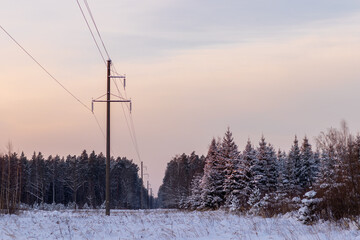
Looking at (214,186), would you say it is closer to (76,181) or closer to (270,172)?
(270,172)

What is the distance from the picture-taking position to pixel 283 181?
56.9 m

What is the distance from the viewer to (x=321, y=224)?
48.1 feet

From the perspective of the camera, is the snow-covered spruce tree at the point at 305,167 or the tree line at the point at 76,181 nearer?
the snow-covered spruce tree at the point at 305,167

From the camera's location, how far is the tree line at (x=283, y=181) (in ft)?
49.0

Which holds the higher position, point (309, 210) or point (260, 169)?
point (260, 169)

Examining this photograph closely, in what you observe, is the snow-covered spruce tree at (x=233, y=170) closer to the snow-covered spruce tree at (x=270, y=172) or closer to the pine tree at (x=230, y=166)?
the pine tree at (x=230, y=166)

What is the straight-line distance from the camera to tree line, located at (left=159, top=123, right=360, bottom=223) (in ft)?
49.0

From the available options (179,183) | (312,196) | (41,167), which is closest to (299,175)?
(179,183)

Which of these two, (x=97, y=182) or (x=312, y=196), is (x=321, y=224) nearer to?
(x=312, y=196)

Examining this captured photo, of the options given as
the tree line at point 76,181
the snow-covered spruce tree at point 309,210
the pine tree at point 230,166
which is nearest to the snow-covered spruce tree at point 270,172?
the pine tree at point 230,166

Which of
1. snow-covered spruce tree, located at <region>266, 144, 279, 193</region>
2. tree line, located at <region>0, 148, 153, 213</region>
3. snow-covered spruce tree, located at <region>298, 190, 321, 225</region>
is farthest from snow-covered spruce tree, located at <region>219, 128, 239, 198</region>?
tree line, located at <region>0, 148, 153, 213</region>

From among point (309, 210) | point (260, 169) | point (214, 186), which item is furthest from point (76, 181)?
point (309, 210)

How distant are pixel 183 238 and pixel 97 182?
96075 millimetres

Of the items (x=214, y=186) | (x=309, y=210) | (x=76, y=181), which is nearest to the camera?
(x=309, y=210)
